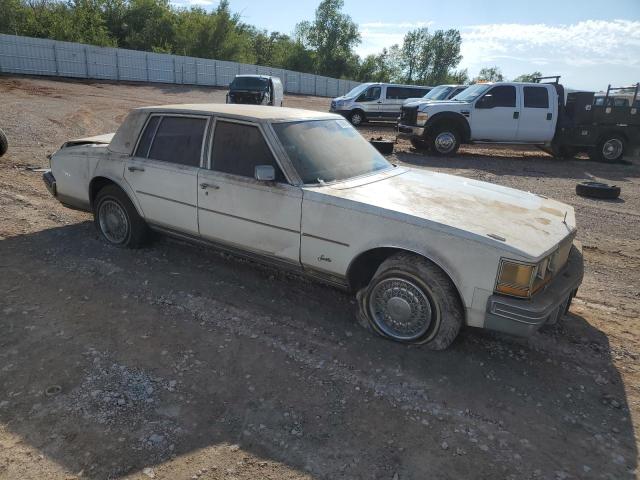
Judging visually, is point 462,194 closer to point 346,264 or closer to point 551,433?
point 346,264

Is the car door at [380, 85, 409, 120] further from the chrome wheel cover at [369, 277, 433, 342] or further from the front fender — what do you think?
the chrome wheel cover at [369, 277, 433, 342]

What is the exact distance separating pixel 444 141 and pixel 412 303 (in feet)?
34.6

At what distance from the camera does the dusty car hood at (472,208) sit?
3129 millimetres

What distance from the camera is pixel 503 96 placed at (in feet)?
41.9

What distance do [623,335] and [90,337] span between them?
4.34 m

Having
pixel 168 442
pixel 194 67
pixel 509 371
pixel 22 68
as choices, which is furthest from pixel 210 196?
pixel 194 67

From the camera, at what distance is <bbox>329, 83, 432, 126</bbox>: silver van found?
20.1 m

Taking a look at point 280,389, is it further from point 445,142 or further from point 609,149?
point 609,149

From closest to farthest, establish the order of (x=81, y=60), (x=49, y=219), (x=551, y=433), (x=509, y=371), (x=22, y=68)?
(x=551, y=433), (x=509, y=371), (x=49, y=219), (x=22, y=68), (x=81, y=60)

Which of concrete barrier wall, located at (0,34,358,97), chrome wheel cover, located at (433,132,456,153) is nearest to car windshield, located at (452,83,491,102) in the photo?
chrome wheel cover, located at (433,132,456,153)

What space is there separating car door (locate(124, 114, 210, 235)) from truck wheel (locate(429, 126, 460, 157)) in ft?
32.1

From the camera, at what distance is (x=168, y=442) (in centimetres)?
256

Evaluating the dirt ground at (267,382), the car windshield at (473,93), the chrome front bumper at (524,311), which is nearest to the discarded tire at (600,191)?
the dirt ground at (267,382)

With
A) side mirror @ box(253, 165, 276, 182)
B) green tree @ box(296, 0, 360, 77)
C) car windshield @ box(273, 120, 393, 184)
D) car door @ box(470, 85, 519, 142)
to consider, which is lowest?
side mirror @ box(253, 165, 276, 182)
